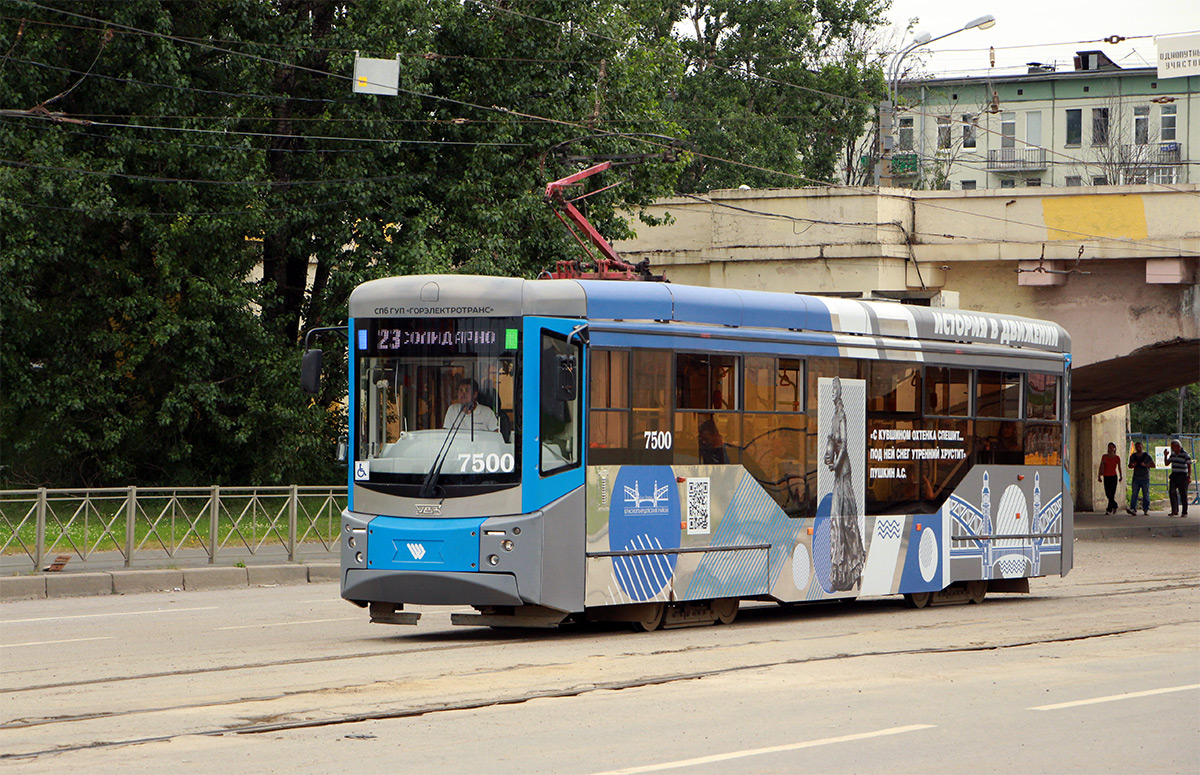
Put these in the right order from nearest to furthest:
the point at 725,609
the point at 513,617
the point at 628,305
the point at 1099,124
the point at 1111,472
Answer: the point at 513,617
the point at 628,305
the point at 725,609
the point at 1111,472
the point at 1099,124

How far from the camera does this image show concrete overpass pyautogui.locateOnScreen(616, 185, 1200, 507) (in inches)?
1123

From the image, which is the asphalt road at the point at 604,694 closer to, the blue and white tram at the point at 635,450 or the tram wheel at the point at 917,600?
the blue and white tram at the point at 635,450

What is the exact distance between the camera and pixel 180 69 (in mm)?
25531

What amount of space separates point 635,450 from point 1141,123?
238ft

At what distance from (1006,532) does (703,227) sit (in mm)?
16446

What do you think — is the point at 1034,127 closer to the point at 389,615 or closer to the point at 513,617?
the point at 513,617

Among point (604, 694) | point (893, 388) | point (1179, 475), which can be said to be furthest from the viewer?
point (1179, 475)

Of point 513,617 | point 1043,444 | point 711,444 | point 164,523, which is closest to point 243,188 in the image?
point 164,523

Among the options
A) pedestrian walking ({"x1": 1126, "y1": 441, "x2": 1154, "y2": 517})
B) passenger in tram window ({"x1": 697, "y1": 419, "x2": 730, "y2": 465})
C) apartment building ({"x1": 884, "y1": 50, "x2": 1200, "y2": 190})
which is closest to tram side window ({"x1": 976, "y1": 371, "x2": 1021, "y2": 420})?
passenger in tram window ({"x1": 697, "y1": 419, "x2": 730, "y2": 465})

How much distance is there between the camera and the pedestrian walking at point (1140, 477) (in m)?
37.1

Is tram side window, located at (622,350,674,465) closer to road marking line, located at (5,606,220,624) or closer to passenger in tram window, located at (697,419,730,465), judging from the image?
passenger in tram window, located at (697,419,730,465)

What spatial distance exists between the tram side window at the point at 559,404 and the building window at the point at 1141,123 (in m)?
71.6

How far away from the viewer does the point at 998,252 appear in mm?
29578

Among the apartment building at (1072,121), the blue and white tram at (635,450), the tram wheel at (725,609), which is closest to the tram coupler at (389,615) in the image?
the blue and white tram at (635,450)
